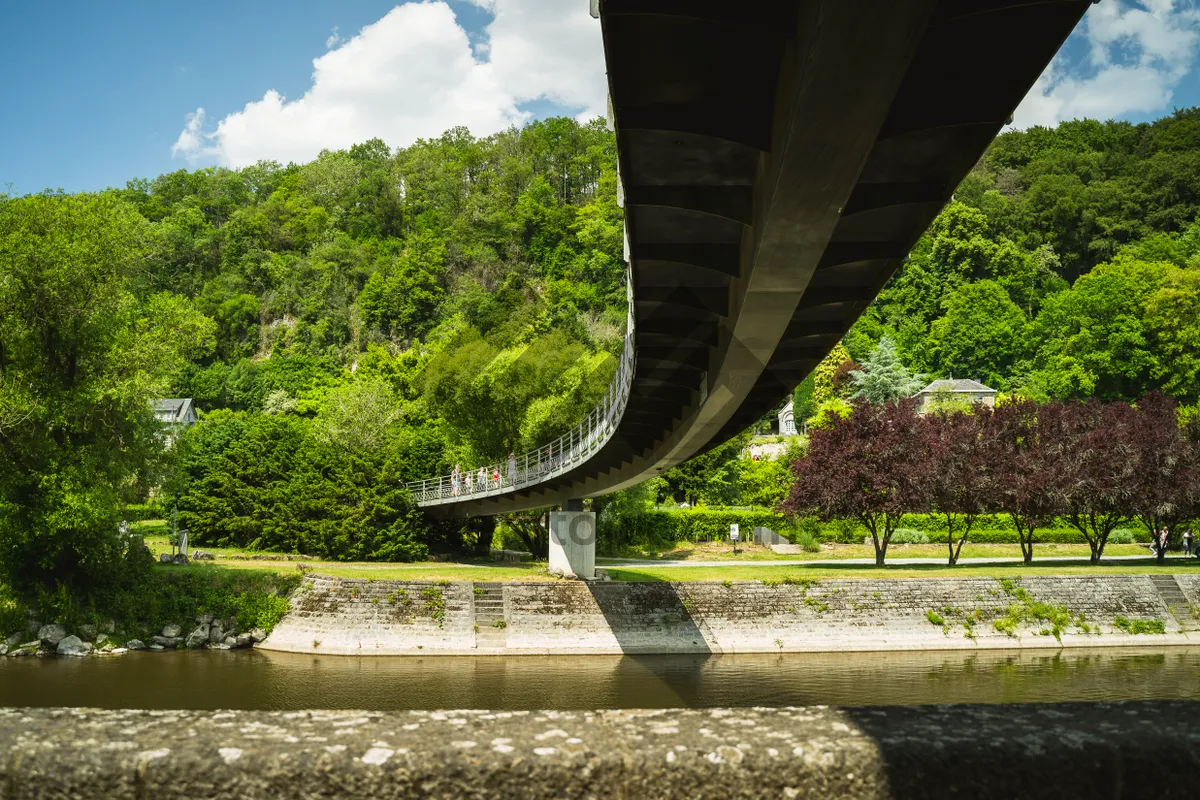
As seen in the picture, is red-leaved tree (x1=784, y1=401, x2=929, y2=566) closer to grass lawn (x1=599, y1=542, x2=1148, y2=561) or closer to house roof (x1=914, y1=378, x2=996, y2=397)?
grass lawn (x1=599, y1=542, x2=1148, y2=561)

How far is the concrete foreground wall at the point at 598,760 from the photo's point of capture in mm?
2125

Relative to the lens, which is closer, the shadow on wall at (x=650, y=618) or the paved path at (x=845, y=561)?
the shadow on wall at (x=650, y=618)

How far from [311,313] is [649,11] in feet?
303

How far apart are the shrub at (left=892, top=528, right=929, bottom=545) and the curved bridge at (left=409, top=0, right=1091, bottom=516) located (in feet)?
124

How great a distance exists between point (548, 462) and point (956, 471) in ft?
59.6

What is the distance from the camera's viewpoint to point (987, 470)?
40.0 meters

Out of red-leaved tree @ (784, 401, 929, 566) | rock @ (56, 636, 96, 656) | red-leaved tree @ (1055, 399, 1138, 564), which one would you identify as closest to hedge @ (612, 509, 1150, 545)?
red-leaved tree @ (1055, 399, 1138, 564)

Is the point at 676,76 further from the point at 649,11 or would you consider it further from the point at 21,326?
the point at 21,326

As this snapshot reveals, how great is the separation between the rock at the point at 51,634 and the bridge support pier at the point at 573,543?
15584 mm

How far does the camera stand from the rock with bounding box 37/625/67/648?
89.6ft

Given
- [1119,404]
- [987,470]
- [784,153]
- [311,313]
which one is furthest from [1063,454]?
[311,313]

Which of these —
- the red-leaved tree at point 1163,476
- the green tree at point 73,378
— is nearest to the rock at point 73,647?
the green tree at point 73,378

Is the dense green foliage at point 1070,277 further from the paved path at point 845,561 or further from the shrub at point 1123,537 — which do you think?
the paved path at point 845,561

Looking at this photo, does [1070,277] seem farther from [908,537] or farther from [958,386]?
[908,537]
